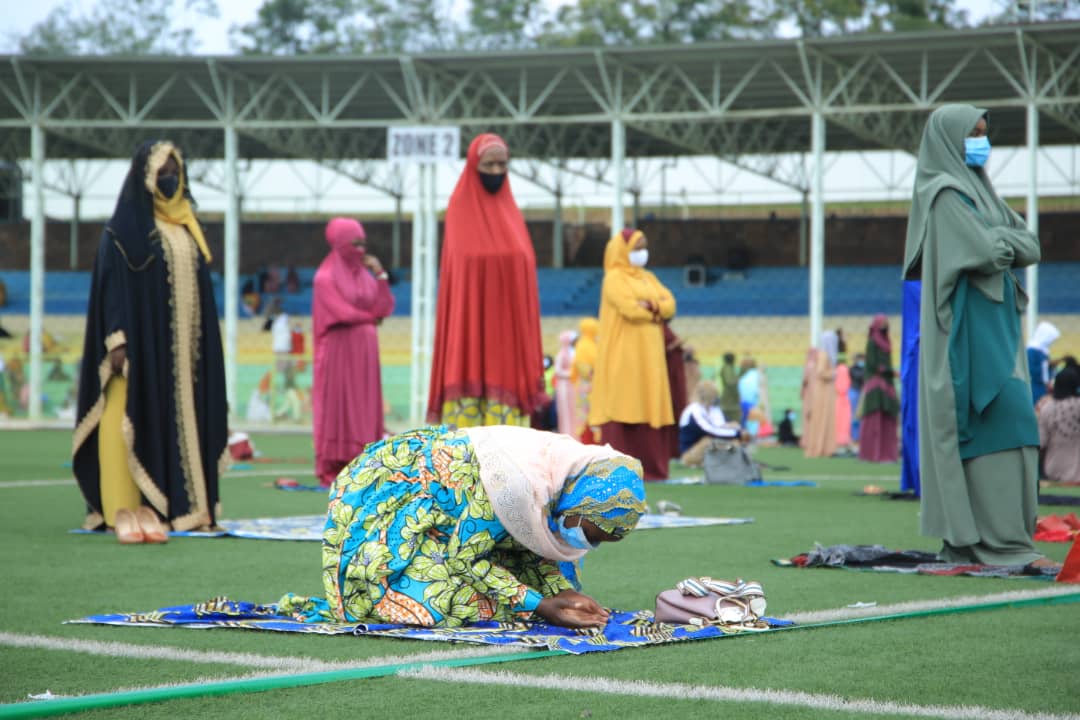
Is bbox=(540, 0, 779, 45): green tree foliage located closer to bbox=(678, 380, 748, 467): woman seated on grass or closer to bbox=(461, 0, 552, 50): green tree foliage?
bbox=(461, 0, 552, 50): green tree foliage

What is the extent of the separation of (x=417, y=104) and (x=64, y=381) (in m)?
7.64

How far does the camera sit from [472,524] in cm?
487

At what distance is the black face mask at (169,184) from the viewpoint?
868cm

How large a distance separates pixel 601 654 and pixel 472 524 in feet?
1.99

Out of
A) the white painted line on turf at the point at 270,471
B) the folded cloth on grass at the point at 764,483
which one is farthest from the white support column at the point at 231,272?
the folded cloth on grass at the point at 764,483

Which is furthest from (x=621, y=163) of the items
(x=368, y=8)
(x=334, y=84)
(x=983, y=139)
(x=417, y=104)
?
(x=368, y=8)

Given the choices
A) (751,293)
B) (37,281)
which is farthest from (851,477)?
(751,293)

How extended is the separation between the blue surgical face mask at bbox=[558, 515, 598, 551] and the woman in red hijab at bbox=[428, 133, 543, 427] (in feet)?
16.7

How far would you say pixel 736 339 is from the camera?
114 ft

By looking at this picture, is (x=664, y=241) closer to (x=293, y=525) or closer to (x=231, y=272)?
(x=231, y=272)

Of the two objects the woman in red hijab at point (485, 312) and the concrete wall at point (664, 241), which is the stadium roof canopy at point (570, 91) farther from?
the woman in red hijab at point (485, 312)

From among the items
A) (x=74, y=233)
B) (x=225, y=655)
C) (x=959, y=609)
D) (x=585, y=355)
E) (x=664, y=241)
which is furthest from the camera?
(x=74, y=233)

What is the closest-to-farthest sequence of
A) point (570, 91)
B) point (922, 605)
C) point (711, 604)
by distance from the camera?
point (711, 604)
point (922, 605)
point (570, 91)

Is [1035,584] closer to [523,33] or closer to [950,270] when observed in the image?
[950,270]
